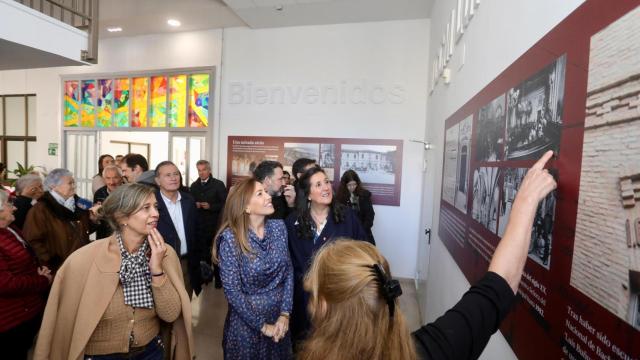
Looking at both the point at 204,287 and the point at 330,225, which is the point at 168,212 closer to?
the point at 330,225

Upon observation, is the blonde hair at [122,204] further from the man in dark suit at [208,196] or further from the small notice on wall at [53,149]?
the small notice on wall at [53,149]

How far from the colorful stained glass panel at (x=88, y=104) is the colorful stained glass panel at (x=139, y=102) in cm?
101

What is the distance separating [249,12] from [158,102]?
2.68m

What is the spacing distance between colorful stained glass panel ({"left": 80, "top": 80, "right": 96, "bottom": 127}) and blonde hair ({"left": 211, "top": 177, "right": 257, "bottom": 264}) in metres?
6.55

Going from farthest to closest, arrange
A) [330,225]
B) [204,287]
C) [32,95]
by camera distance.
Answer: [32,95]
[204,287]
[330,225]

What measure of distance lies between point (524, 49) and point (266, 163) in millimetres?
2215

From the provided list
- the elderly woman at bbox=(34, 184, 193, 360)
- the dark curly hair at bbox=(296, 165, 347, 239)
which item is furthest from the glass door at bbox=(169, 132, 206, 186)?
the elderly woman at bbox=(34, 184, 193, 360)

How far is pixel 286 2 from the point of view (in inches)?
194

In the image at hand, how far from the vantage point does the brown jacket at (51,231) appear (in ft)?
8.84

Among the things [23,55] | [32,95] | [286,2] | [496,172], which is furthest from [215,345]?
[32,95]

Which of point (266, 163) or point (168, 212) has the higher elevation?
point (266, 163)

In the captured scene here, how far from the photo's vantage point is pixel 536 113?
1.10 m

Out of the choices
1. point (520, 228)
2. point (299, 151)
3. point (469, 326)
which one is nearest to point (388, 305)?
point (469, 326)

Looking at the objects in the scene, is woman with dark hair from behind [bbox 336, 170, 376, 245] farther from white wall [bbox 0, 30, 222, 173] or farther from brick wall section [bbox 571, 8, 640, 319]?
brick wall section [bbox 571, 8, 640, 319]
